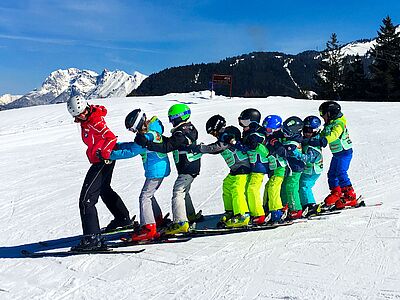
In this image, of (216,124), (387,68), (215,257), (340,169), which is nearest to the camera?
(215,257)

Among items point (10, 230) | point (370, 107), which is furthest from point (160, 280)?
point (370, 107)

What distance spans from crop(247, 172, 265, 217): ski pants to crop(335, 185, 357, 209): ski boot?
1578 mm

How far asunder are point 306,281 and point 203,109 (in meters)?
17.5

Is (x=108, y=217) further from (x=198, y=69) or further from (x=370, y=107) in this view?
(x=198, y=69)

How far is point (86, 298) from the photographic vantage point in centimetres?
427

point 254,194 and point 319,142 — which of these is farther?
point 319,142

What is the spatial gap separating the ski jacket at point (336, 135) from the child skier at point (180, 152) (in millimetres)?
2194

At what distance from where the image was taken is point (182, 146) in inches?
226

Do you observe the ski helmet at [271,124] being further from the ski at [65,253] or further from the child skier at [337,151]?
the ski at [65,253]

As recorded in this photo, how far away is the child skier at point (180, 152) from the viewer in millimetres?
5633

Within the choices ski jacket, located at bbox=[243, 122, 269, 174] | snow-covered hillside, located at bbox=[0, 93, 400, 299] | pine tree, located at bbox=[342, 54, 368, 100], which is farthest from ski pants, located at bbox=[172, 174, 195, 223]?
pine tree, located at bbox=[342, 54, 368, 100]

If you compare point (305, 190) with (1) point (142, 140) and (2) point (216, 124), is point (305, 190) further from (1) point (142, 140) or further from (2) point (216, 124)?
(1) point (142, 140)

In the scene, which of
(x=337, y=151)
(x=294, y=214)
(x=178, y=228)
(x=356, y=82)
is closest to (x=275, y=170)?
(x=294, y=214)

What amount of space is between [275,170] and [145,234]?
7.08ft
